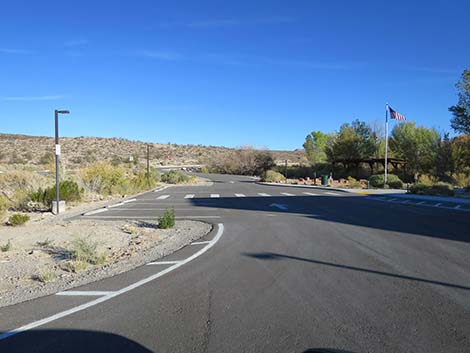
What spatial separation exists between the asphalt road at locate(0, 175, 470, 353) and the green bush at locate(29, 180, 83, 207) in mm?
13141

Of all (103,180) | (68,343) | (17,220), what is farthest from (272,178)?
(68,343)

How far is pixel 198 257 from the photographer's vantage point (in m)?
9.55

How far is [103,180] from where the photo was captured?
1247 inches

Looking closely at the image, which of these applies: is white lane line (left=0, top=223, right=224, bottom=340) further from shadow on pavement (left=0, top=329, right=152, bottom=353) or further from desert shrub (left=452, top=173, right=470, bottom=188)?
desert shrub (left=452, top=173, right=470, bottom=188)

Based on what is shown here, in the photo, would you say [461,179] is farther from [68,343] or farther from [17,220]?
[68,343]

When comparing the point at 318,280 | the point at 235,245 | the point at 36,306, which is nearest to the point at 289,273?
the point at 318,280

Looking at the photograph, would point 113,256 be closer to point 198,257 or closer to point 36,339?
point 198,257

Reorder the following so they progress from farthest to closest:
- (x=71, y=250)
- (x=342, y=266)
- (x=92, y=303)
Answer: (x=71, y=250) < (x=342, y=266) < (x=92, y=303)

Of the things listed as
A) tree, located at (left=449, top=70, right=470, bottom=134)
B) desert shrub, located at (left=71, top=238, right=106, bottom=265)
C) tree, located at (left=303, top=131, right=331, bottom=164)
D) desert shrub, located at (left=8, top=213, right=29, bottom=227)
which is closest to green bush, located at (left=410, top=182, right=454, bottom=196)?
tree, located at (left=449, top=70, right=470, bottom=134)

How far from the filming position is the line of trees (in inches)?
1364

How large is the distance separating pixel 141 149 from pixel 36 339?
113 metres

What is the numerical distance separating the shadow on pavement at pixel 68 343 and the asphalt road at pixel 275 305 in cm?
1

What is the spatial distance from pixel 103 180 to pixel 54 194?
398 inches

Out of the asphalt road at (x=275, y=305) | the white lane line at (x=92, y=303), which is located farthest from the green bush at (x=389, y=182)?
the white lane line at (x=92, y=303)
